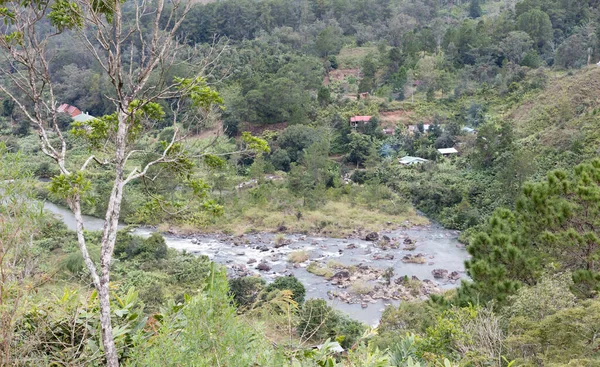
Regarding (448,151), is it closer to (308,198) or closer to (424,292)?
(308,198)

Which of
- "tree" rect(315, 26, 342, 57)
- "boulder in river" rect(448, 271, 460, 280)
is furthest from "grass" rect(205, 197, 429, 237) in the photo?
"tree" rect(315, 26, 342, 57)

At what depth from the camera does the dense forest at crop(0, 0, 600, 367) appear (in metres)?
2.34

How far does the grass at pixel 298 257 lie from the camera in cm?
1341

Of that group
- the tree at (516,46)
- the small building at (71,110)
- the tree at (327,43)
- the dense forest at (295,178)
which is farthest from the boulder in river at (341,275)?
the tree at (327,43)

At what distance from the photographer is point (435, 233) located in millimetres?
15625

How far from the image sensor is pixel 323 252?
46.6 ft

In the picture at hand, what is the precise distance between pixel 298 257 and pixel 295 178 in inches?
193

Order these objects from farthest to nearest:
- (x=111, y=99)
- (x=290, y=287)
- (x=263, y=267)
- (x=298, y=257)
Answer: (x=298, y=257) → (x=263, y=267) → (x=290, y=287) → (x=111, y=99)

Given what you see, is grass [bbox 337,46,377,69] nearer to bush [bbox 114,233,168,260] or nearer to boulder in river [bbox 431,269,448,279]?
boulder in river [bbox 431,269,448,279]

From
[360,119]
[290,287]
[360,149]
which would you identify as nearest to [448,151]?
[360,149]

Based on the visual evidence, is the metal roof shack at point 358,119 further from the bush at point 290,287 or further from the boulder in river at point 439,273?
the bush at point 290,287

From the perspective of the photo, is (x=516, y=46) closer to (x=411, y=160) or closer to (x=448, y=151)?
(x=448, y=151)

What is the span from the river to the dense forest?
261mm

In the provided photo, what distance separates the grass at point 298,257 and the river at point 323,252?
0.17 meters
